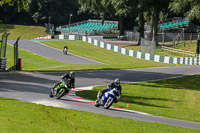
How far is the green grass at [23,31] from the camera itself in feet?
299

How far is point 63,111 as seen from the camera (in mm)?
14516

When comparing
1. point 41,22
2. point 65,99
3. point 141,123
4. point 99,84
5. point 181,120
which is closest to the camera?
point 141,123

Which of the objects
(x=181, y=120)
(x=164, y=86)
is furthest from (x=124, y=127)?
(x=164, y=86)

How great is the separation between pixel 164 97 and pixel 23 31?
250 ft

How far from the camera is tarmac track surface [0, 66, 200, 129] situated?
1591 cm

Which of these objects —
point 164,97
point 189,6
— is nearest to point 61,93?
point 164,97

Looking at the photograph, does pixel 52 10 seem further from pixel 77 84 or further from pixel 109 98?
pixel 109 98

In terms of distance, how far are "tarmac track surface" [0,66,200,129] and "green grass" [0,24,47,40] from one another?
2458 inches

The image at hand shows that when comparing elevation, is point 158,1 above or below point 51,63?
above

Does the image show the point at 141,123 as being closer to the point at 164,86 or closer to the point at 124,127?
the point at 124,127

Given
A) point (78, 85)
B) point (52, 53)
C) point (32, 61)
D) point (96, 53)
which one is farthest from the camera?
point (96, 53)

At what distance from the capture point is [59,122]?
12.3m

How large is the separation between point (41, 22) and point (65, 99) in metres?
86.5

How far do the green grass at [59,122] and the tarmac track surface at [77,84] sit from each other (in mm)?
1825
